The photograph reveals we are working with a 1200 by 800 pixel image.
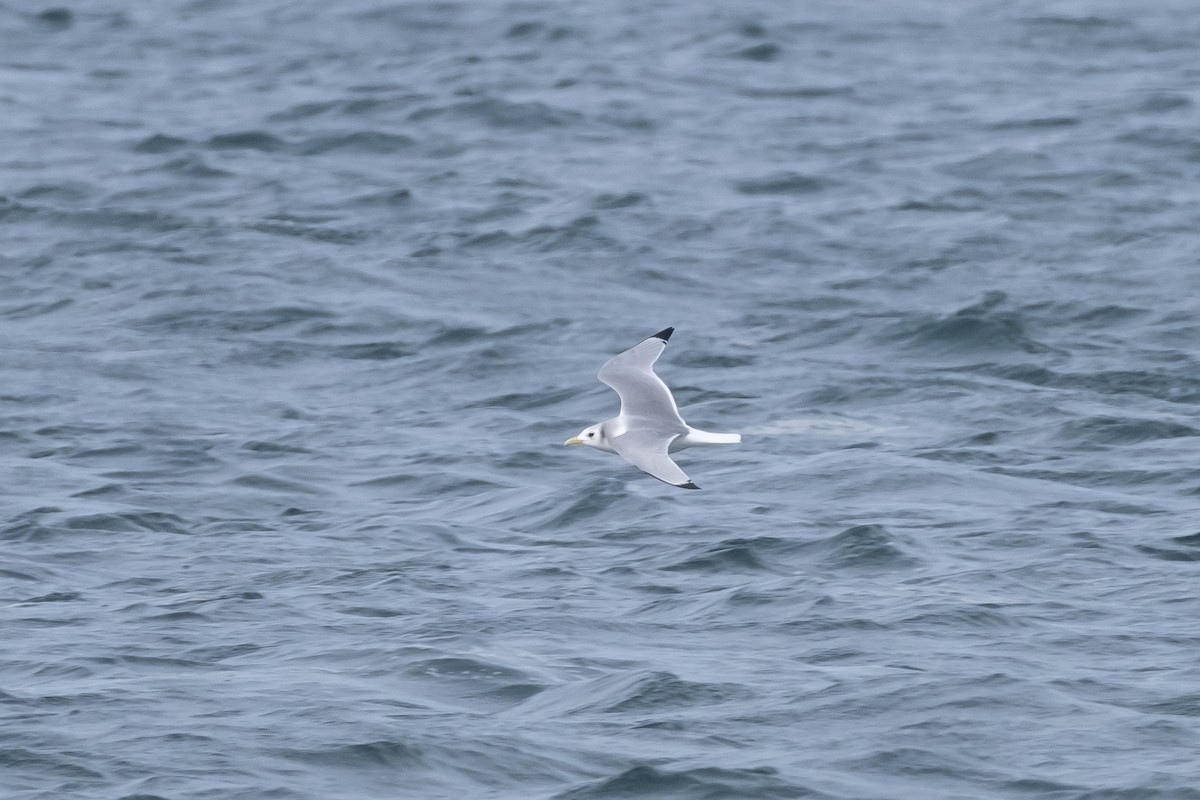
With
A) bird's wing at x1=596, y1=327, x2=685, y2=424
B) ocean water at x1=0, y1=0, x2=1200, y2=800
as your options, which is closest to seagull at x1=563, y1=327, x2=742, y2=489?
bird's wing at x1=596, y1=327, x2=685, y2=424

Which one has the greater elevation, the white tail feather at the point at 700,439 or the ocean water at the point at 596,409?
the white tail feather at the point at 700,439

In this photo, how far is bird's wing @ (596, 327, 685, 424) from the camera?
13.8 meters

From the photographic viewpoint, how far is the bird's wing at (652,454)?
12.2 meters

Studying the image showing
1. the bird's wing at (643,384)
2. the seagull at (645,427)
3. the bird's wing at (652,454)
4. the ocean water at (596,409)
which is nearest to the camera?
the ocean water at (596,409)

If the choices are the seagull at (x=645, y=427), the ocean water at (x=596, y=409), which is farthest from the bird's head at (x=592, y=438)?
the ocean water at (x=596, y=409)

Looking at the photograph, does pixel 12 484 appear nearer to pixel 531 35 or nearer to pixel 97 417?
pixel 97 417

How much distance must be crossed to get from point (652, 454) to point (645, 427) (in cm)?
73

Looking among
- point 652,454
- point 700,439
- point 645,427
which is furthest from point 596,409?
point 652,454

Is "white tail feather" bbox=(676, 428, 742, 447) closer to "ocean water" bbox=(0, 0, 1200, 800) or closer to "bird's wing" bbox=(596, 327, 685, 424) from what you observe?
"bird's wing" bbox=(596, 327, 685, 424)

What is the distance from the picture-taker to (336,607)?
1368 cm

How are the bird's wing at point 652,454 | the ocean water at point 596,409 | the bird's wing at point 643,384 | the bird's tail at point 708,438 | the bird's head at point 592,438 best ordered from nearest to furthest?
the ocean water at point 596,409 < the bird's wing at point 652,454 < the bird's tail at point 708,438 < the bird's head at point 592,438 < the bird's wing at point 643,384

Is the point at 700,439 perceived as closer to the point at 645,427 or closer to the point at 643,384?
the point at 645,427

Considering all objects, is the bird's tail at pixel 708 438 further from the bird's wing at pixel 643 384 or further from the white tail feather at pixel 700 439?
the bird's wing at pixel 643 384

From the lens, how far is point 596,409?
58.7ft
